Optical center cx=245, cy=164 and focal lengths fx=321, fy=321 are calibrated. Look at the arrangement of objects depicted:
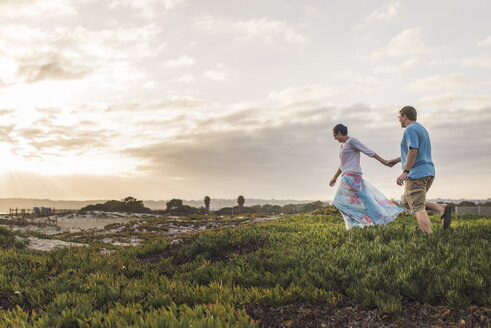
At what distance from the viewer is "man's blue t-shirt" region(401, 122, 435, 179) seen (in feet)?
20.4

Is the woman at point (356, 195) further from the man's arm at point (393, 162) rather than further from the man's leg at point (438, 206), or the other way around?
the man's leg at point (438, 206)

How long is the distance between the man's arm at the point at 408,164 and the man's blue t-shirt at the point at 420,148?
0.28 feet

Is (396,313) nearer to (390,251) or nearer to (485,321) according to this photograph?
(485,321)

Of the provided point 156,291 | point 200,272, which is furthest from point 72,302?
point 200,272

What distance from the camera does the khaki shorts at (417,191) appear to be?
6.27 meters

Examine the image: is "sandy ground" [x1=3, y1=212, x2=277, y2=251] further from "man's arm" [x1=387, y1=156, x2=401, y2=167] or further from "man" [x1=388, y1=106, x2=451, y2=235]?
"man" [x1=388, y1=106, x2=451, y2=235]

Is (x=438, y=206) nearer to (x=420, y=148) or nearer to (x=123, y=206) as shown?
(x=420, y=148)

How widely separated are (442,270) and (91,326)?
444 centimetres

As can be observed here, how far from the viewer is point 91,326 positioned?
344cm

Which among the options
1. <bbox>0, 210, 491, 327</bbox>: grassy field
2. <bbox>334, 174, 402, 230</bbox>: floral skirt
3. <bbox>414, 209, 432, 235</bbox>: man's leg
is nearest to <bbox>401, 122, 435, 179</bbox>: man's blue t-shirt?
<bbox>414, 209, 432, 235</bbox>: man's leg

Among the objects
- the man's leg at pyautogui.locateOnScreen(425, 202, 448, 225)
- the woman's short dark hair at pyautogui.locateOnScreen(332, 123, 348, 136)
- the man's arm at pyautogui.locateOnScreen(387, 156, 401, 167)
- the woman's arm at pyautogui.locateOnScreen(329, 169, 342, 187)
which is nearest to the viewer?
the man's leg at pyautogui.locateOnScreen(425, 202, 448, 225)

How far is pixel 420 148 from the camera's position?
20.6ft

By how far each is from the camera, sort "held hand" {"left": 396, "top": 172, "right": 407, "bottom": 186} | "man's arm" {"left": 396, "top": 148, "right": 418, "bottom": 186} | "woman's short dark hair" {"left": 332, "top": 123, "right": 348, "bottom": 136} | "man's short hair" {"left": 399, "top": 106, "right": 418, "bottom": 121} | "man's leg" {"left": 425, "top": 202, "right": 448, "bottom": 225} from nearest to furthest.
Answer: "man's arm" {"left": 396, "top": 148, "right": 418, "bottom": 186} < "held hand" {"left": 396, "top": 172, "right": 407, "bottom": 186} < "man's short hair" {"left": 399, "top": 106, "right": 418, "bottom": 121} < "man's leg" {"left": 425, "top": 202, "right": 448, "bottom": 225} < "woman's short dark hair" {"left": 332, "top": 123, "right": 348, "bottom": 136}

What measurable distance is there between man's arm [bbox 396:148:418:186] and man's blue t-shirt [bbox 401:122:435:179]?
0.08 meters
